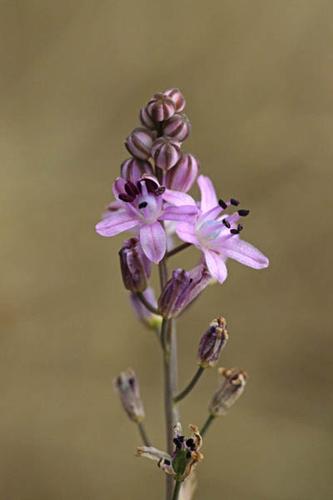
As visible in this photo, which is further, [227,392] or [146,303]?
[227,392]

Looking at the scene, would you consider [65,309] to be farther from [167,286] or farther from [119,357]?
[167,286]

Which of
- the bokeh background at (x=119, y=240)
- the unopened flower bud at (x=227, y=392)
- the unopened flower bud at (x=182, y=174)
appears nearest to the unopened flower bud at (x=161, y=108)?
the unopened flower bud at (x=182, y=174)

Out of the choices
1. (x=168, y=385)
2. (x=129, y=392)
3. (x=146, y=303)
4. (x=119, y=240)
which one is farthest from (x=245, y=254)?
(x=119, y=240)

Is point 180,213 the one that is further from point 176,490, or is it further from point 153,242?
point 176,490

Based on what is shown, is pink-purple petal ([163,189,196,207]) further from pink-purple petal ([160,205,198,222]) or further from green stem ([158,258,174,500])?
green stem ([158,258,174,500])

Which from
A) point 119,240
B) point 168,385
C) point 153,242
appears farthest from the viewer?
point 119,240

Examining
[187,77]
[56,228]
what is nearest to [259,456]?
[56,228]

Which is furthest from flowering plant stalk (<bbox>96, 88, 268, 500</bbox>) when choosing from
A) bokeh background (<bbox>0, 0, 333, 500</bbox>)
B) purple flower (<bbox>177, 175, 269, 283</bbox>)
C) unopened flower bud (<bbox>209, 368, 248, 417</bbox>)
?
bokeh background (<bbox>0, 0, 333, 500</bbox>)
